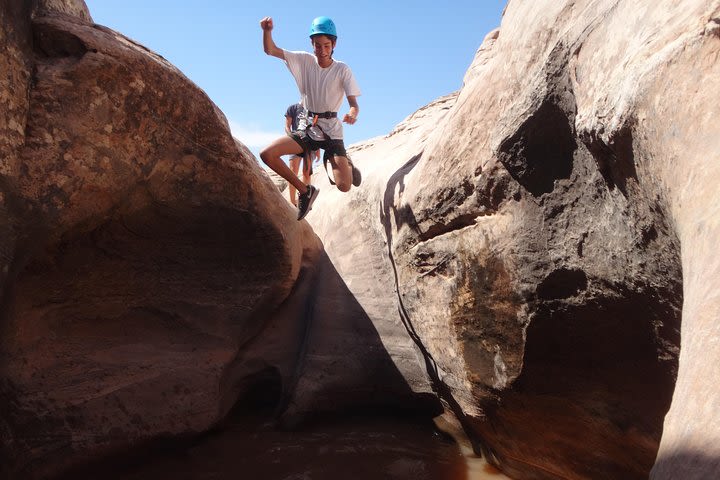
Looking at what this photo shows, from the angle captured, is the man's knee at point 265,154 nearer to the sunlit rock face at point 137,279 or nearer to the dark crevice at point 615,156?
the sunlit rock face at point 137,279

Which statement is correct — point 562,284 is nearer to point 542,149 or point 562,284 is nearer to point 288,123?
point 542,149

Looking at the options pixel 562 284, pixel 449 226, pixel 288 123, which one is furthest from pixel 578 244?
pixel 288 123

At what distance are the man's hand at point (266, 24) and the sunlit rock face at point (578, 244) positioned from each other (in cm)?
138

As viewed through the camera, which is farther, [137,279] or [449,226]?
[137,279]

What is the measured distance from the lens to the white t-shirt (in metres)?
4.07

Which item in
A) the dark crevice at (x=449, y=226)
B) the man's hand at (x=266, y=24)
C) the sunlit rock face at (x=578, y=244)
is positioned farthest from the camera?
the man's hand at (x=266, y=24)

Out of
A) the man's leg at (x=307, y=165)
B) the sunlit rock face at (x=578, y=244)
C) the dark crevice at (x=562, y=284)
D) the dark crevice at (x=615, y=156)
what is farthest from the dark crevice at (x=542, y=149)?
the man's leg at (x=307, y=165)

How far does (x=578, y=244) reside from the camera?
2.27 m

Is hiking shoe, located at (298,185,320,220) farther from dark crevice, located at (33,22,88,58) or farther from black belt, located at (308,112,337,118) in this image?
dark crevice, located at (33,22,88,58)

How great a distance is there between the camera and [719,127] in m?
1.33

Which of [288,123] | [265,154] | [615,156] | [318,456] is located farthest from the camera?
[288,123]

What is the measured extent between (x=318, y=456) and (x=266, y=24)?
2881 mm

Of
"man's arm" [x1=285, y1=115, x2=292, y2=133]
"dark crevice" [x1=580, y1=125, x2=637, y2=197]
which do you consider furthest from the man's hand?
"dark crevice" [x1=580, y1=125, x2=637, y2=197]

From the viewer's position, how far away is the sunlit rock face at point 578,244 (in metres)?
1.38
